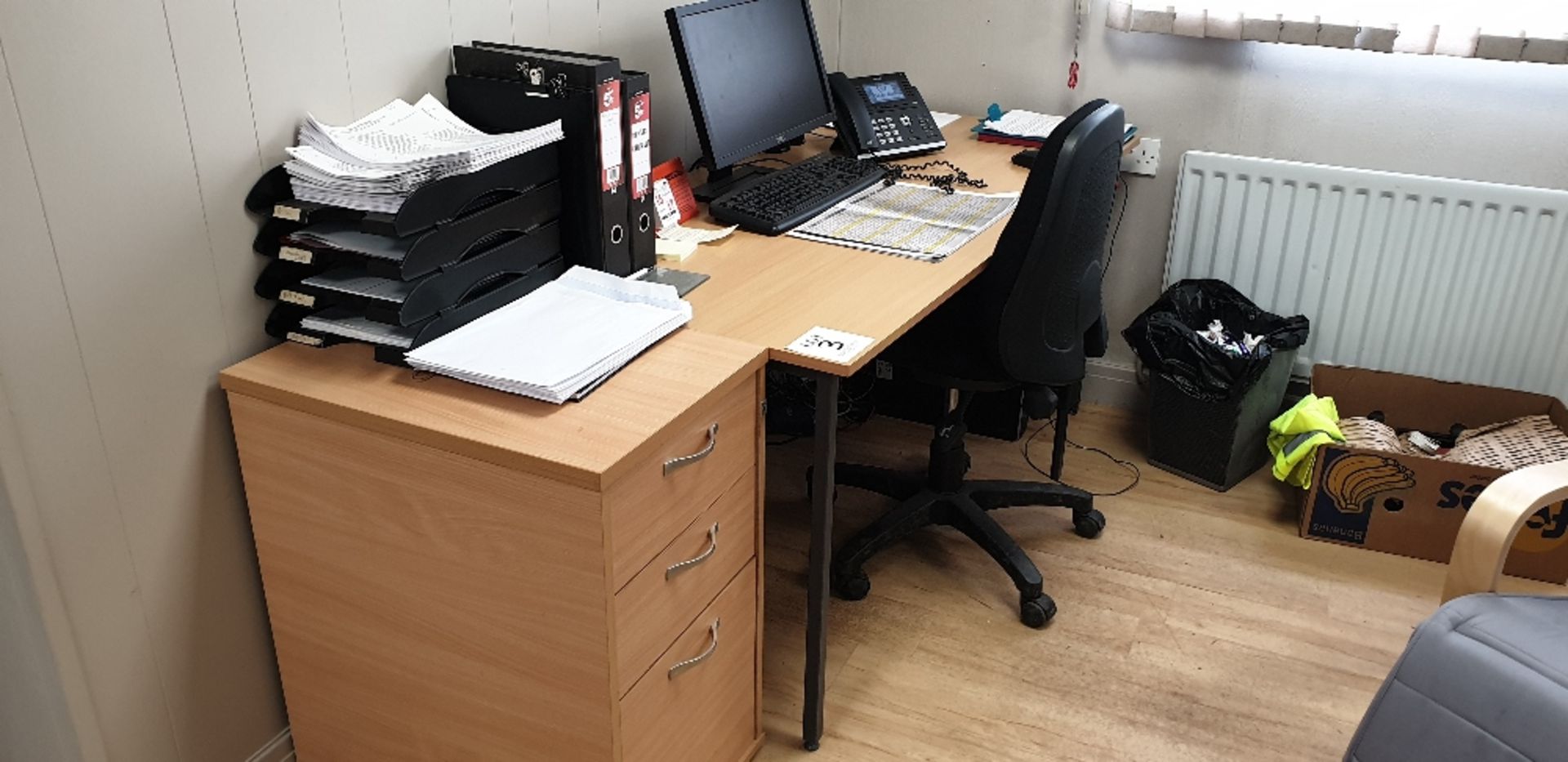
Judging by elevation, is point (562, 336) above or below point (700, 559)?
above

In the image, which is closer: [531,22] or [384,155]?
[384,155]

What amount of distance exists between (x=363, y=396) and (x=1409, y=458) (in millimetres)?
2100

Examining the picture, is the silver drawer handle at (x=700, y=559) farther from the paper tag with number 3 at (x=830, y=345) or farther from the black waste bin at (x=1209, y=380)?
the black waste bin at (x=1209, y=380)

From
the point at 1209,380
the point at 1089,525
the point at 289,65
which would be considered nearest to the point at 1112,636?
the point at 1089,525

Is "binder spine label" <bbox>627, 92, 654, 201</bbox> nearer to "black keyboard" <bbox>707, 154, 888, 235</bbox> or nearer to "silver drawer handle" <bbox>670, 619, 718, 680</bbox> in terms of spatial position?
"black keyboard" <bbox>707, 154, 888, 235</bbox>

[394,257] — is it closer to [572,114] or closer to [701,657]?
[572,114]

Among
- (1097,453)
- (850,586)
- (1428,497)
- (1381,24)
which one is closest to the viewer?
(850,586)

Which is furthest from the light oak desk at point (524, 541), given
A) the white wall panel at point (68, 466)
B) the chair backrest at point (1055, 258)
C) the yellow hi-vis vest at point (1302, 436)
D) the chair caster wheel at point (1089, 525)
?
the yellow hi-vis vest at point (1302, 436)

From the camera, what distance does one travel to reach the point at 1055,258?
2.15 metres

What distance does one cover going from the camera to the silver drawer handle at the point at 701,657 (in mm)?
1716

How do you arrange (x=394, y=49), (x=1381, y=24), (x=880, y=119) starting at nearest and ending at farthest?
(x=394, y=49)
(x=1381, y=24)
(x=880, y=119)

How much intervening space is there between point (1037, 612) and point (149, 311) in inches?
64.0

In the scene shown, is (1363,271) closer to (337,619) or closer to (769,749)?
(769,749)

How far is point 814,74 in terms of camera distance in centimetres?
281
